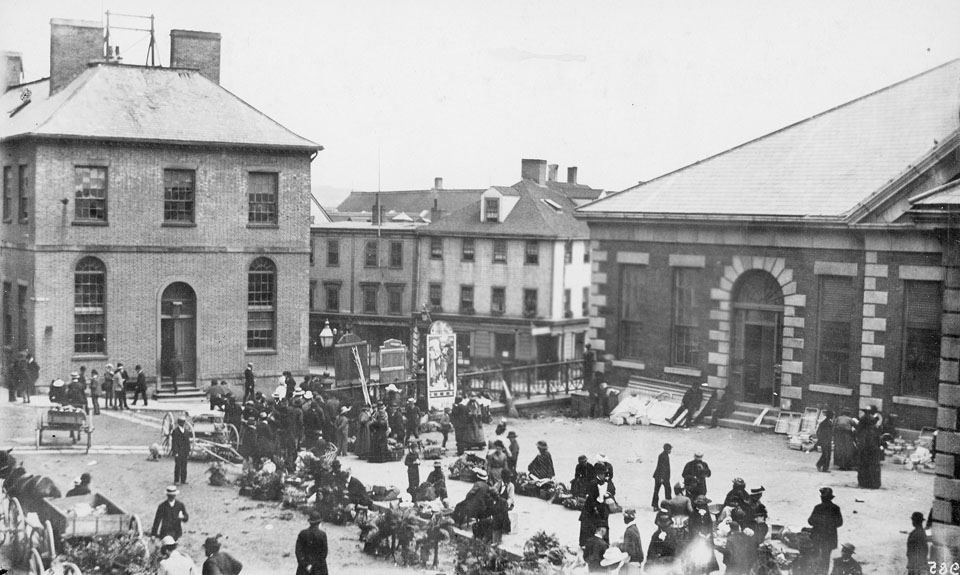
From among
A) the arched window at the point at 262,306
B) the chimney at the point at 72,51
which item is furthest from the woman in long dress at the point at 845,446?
the chimney at the point at 72,51

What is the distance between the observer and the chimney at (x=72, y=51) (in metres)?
24.4

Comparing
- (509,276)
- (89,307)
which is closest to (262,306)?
(89,307)

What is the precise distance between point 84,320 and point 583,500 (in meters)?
16.7

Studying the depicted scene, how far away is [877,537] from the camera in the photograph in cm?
1543

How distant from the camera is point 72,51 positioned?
25.6 m

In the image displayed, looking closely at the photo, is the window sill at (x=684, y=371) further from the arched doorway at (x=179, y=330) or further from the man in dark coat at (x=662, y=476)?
the arched doorway at (x=179, y=330)

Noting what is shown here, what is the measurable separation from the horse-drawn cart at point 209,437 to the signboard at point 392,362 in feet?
21.4

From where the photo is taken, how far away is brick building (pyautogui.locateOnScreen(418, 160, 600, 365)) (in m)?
50.8

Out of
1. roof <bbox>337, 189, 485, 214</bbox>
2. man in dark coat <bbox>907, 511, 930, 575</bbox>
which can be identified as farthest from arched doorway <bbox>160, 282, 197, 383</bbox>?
roof <bbox>337, 189, 485, 214</bbox>

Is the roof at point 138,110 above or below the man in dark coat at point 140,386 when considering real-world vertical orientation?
above

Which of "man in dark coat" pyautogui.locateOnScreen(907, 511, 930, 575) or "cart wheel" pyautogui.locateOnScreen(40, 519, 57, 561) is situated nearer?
"man in dark coat" pyautogui.locateOnScreen(907, 511, 930, 575)

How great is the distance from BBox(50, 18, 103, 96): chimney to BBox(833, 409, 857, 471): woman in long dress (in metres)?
21.1

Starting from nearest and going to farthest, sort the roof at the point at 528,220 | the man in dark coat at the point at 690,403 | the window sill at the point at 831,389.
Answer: the window sill at the point at 831,389
the man in dark coat at the point at 690,403
the roof at the point at 528,220

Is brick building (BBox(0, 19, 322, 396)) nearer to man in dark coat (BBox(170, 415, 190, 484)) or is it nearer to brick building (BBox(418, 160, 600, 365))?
man in dark coat (BBox(170, 415, 190, 484))
